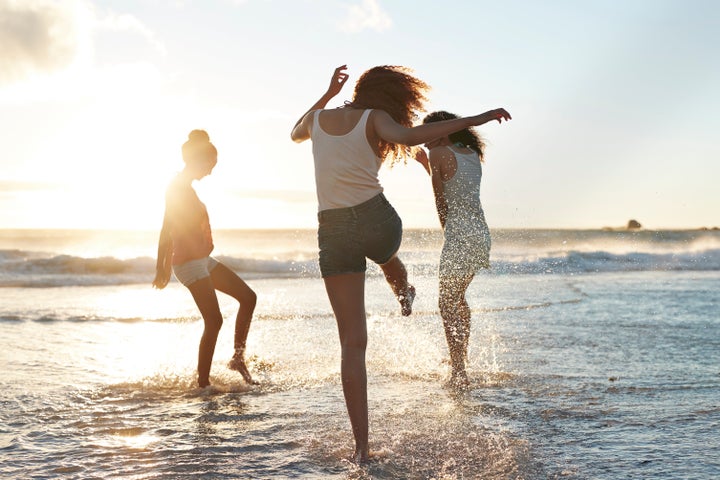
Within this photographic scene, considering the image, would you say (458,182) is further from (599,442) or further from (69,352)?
(69,352)

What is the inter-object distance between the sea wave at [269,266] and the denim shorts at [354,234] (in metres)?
16.0

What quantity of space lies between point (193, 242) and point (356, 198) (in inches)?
89.2

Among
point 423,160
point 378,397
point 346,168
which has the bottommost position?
point 378,397

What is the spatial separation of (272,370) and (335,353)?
3.82 ft

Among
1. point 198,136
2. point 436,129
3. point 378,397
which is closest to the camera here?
point 436,129

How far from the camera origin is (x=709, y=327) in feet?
29.1

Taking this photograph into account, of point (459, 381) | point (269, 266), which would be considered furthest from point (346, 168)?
point (269, 266)

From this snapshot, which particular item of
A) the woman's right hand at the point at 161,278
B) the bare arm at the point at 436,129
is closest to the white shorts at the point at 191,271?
the woman's right hand at the point at 161,278

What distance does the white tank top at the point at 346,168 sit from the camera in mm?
3620

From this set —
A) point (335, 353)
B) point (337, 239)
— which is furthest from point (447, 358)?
point (337, 239)

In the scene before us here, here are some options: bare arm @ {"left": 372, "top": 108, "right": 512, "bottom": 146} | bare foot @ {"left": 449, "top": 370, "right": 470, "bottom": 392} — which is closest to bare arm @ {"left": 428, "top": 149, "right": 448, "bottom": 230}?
bare foot @ {"left": 449, "top": 370, "right": 470, "bottom": 392}

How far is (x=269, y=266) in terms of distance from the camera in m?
24.9

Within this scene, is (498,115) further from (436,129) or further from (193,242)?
(193,242)

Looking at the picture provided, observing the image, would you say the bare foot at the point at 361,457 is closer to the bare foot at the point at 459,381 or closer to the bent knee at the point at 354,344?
the bent knee at the point at 354,344
